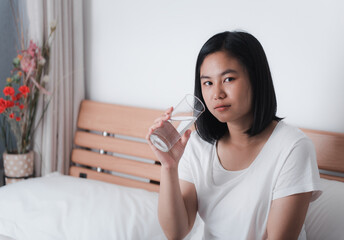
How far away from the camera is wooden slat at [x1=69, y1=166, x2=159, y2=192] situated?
1.95m

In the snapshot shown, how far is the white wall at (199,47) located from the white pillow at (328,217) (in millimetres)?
311

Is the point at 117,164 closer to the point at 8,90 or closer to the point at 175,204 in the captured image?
the point at 8,90

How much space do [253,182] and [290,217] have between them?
0.15 meters

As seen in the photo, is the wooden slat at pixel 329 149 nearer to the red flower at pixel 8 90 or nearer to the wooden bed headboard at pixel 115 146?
the wooden bed headboard at pixel 115 146

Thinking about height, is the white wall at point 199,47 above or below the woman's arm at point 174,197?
above

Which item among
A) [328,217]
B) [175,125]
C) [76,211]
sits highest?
[175,125]

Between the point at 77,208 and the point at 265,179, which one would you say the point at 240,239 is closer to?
the point at 265,179

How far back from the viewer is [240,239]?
1125 millimetres

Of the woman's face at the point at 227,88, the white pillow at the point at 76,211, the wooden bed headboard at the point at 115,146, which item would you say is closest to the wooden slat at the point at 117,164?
the wooden bed headboard at the point at 115,146

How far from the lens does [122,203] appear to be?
1.57 metres

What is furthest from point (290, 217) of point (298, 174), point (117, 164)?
point (117, 164)

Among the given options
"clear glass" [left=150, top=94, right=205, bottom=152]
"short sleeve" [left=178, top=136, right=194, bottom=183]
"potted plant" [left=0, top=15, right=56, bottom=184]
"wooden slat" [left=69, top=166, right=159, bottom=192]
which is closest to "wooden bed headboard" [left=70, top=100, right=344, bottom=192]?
"wooden slat" [left=69, top=166, right=159, bottom=192]

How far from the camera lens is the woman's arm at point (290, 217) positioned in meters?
1.02

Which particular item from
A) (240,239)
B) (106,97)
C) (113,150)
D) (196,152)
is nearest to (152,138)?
(196,152)
